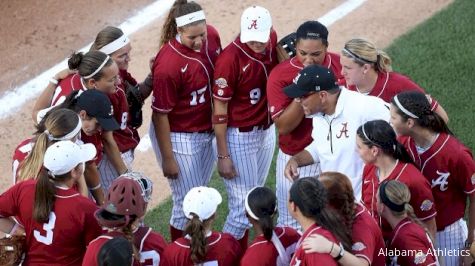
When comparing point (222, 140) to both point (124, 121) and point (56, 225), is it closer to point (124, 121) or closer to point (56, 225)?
point (124, 121)

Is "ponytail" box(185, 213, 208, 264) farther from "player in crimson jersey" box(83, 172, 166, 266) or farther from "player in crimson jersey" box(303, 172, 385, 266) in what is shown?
"player in crimson jersey" box(303, 172, 385, 266)

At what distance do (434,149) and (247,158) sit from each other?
1744 millimetres

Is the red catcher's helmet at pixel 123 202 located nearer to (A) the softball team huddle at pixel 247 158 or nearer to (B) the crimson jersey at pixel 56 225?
(A) the softball team huddle at pixel 247 158

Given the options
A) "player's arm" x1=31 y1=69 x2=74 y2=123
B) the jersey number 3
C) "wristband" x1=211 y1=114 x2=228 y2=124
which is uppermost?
the jersey number 3

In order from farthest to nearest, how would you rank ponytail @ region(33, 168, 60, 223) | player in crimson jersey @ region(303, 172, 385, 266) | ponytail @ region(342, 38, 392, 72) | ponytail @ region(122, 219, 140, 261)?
ponytail @ region(342, 38, 392, 72)
ponytail @ region(33, 168, 60, 223)
ponytail @ region(122, 219, 140, 261)
player in crimson jersey @ region(303, 172, 385, 266)

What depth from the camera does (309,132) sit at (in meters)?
6.43

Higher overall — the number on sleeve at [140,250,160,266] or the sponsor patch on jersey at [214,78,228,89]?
the number on sleeve at [140,250,160,266]

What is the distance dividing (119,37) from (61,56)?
10.9 feet

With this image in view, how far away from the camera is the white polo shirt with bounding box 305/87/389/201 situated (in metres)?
5.78

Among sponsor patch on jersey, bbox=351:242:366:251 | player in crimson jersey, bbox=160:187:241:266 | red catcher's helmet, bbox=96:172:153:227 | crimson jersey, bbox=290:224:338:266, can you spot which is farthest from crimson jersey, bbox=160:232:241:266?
sponsor patch on jersey, bbox=351:242:366:251

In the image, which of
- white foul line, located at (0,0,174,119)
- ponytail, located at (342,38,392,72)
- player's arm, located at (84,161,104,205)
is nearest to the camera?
player's arm, located at (84,161,104,205)

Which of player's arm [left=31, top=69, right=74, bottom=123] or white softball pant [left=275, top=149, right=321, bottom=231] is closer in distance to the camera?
player's arm [left=31, top=69, right=74, bottom=123]

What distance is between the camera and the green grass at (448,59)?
8.40m

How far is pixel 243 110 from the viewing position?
21.8 feet
